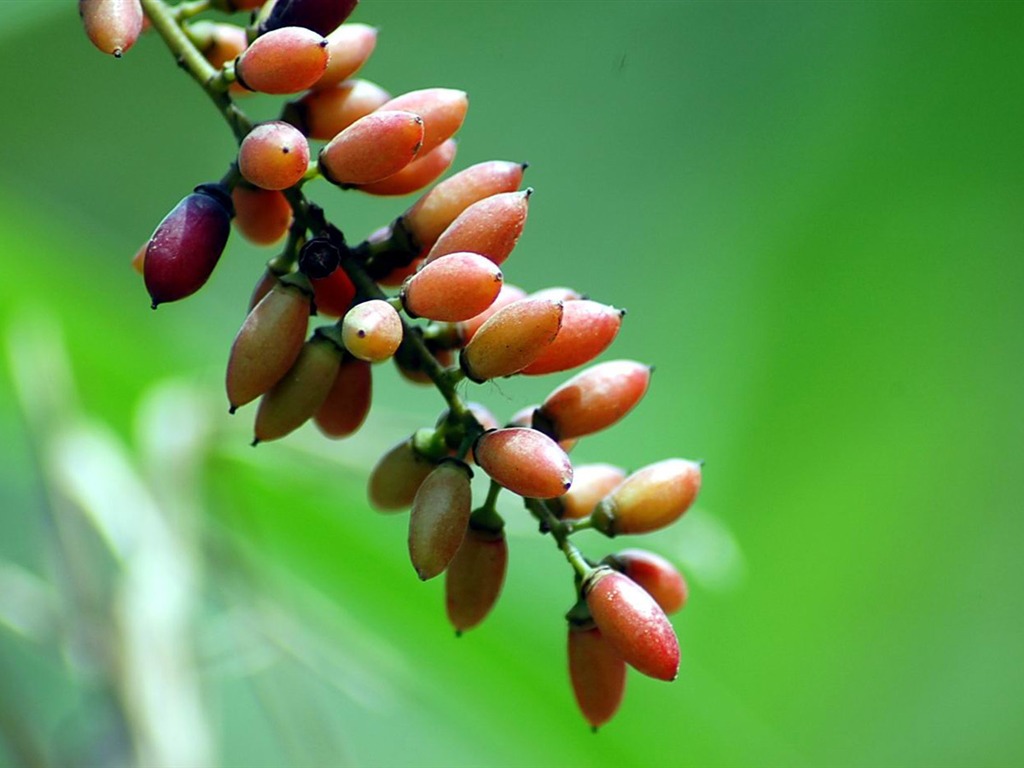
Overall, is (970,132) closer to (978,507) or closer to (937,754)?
(978,507)

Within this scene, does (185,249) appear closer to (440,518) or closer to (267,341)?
(267,341)

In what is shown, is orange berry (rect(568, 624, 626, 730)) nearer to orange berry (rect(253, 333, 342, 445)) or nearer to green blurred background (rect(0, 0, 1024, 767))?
orange berry (rect(253, 333, 342, 445))

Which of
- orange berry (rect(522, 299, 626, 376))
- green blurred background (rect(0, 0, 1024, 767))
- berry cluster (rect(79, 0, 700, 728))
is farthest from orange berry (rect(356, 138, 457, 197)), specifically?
green blurred background (rect(0, 0, 1024, 767))

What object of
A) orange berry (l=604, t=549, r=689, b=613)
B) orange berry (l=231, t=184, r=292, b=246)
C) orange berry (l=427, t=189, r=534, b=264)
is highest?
orange berry (l=427, t=189, r=534, b=264)

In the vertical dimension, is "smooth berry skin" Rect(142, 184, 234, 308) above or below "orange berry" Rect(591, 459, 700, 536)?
below

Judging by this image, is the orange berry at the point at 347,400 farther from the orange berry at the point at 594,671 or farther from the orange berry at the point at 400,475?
the orange berry at the point at 594,671

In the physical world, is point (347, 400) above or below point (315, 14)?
below

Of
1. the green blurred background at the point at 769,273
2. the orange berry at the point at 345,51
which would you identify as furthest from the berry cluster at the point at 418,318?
the green blurred background at the point at 769,273

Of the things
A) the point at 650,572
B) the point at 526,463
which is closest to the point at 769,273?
the point at 650,572
